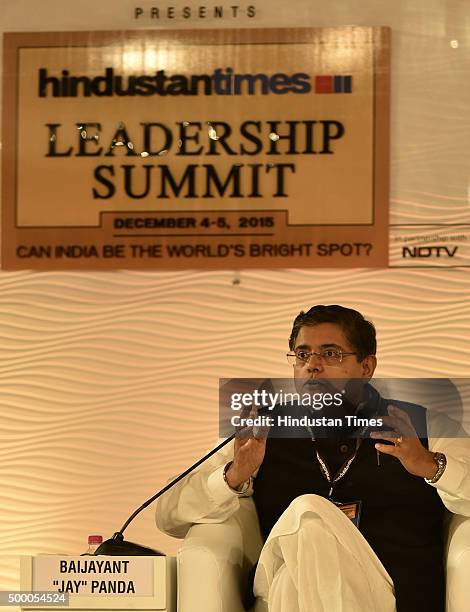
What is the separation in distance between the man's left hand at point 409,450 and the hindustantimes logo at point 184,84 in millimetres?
1502

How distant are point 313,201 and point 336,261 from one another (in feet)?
0.87

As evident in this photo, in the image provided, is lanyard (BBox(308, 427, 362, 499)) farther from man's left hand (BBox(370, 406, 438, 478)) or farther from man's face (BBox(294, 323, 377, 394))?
man's face (BBox(294, 323, 377, 394))

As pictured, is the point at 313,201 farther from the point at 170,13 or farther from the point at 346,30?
the point at 170,13

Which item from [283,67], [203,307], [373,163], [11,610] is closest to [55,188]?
[203,307]

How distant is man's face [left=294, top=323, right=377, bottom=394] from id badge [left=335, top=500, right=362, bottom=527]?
52 cm

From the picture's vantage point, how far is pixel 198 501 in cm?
323

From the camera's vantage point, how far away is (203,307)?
3.98 meters

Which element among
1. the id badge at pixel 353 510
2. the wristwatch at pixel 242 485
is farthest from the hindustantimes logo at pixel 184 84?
the id badge at pixel 353 510

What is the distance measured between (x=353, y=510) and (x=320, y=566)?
1.63 ft

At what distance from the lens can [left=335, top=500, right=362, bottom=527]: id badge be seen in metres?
3.25

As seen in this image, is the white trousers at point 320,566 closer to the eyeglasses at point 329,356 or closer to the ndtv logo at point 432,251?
the eyeglasses at point 329,356

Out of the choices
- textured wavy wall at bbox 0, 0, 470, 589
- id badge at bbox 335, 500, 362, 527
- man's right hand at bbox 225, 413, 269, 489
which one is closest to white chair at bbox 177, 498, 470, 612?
man's right hand at bbox 225, 413, 269, 489

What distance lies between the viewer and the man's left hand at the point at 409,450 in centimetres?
313

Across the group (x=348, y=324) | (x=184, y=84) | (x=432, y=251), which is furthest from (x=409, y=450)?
(x=184, y=84)
